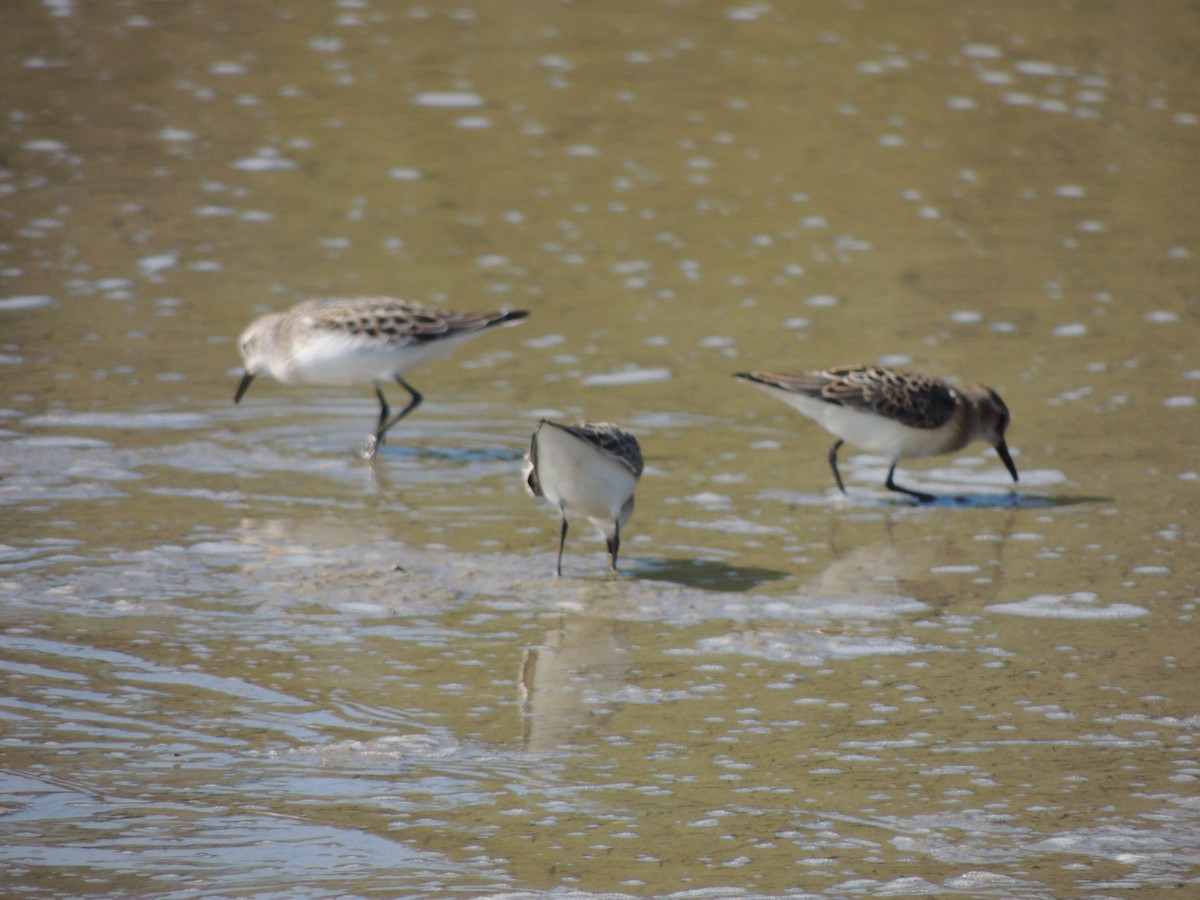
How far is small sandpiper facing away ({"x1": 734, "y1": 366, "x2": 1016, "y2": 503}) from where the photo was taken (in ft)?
30.1

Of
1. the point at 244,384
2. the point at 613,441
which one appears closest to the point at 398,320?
the point at 244,384

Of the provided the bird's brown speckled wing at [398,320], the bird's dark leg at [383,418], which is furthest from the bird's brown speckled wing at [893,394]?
the bird's dark leg at [383,418]

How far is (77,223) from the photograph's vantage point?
13.7 meters

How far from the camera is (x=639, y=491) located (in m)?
9.37

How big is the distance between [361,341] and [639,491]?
1927mm

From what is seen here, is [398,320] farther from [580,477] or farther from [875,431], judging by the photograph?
[875,431]

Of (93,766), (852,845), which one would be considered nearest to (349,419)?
(93,766)

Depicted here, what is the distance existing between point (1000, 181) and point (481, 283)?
18.6 feet

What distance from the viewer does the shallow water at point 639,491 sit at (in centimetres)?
560

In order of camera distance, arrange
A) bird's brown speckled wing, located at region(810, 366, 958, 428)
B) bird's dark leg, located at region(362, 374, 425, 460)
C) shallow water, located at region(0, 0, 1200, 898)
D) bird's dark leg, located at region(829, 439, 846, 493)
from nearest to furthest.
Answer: shallow water, located at region(0, 0, 1200, 898) < bird's brown speckled wing, located at region(810, 366, 958, 428) < bird's dark leg, located at region(829, 439, 846, 493) < bird's dark leg, located at region(362, 374, 425, 460)

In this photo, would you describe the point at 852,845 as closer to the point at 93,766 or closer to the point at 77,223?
the point at 93,766

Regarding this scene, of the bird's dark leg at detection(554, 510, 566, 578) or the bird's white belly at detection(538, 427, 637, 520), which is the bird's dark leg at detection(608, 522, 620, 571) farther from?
the bird's dark leg at detection(554, 510, 566, 578)

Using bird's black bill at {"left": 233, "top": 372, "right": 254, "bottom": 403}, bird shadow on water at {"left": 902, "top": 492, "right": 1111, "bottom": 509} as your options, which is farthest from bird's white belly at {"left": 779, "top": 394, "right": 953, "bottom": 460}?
bird's black bill at {"left": 233, "top": 372, "right": 254, "bottom": 403}

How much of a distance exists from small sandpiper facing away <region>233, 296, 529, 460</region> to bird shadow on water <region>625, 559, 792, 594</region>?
2298 millimetres
